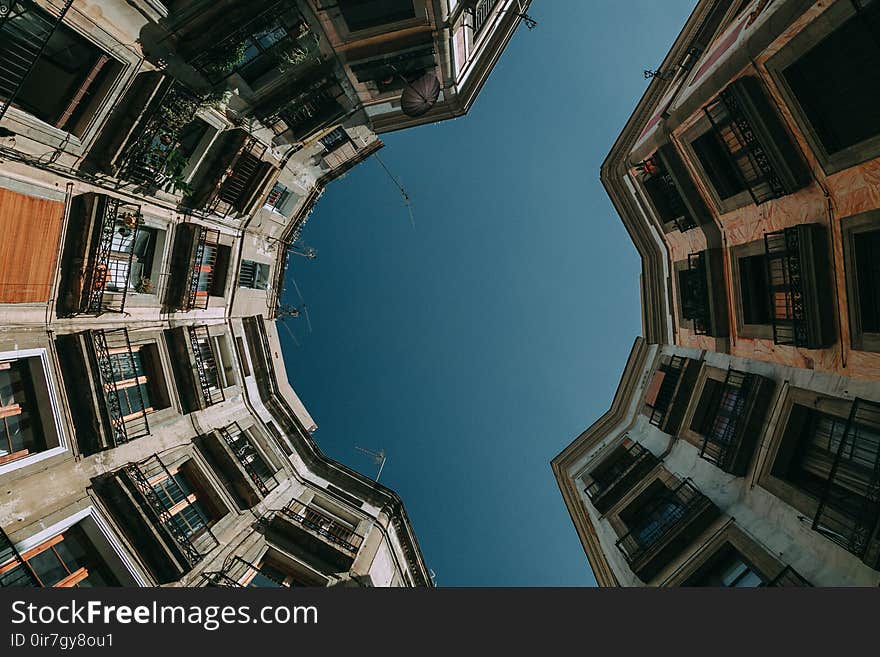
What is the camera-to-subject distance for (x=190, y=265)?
15797 millimetres

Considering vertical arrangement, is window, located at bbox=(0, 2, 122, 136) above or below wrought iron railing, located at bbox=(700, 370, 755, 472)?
above

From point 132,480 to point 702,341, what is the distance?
971 inches

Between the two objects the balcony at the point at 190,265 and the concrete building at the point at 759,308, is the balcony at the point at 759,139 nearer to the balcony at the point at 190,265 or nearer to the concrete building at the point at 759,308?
the concrete building at the point at 759,308

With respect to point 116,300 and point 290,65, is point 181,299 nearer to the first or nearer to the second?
point 116,300

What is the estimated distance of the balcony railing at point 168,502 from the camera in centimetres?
1248

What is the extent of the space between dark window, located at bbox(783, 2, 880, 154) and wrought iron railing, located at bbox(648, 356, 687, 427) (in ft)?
37.4

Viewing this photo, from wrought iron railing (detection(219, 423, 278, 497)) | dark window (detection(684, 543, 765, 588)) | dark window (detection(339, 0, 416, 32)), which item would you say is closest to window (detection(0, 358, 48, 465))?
wrought iron railing (detection(219, 423, 278, 497))

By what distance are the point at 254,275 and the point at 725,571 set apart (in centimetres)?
2631

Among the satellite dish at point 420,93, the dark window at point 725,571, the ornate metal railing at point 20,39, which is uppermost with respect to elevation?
the ornate metal railing at point 20,39

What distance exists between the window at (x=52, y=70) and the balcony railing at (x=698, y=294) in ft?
77.2

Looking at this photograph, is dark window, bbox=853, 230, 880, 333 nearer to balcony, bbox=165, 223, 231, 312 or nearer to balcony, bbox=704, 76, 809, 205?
balcony, bbox=704, 76, 809, 205

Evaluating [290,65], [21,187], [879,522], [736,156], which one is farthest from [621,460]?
[21,187]

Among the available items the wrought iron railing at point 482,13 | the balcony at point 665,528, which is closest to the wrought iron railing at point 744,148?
the balcony at point 665,528

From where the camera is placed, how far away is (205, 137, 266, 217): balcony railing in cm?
1606
